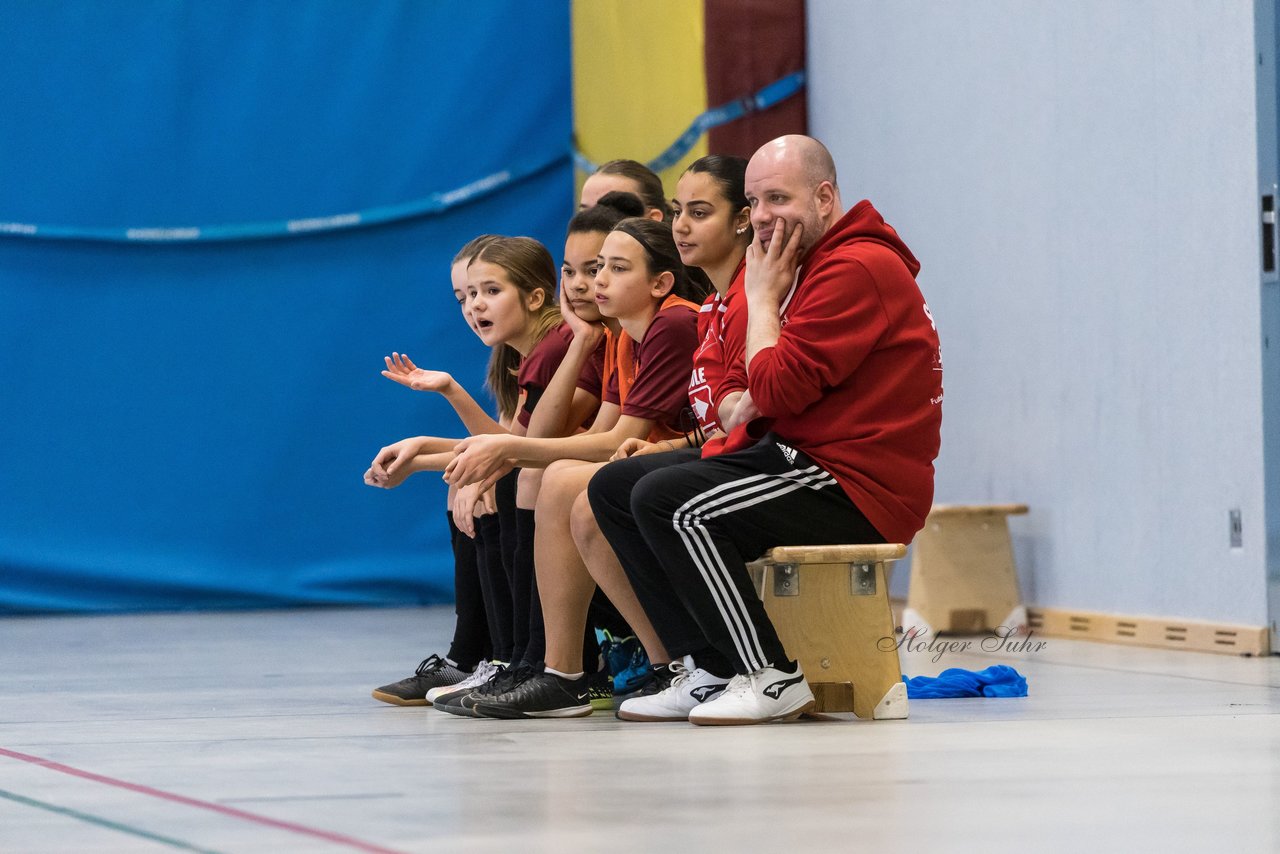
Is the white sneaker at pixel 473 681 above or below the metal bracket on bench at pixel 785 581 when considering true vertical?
below

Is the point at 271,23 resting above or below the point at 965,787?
above

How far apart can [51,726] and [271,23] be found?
4.39 m

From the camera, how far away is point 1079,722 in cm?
295

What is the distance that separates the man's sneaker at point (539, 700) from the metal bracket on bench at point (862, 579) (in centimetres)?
54

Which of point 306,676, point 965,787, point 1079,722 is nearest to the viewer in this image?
point 965,787

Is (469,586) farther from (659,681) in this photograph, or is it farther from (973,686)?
(973,686)

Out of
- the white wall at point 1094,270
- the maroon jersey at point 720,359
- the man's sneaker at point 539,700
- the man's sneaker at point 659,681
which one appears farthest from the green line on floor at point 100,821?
the white wall at point 1094,270

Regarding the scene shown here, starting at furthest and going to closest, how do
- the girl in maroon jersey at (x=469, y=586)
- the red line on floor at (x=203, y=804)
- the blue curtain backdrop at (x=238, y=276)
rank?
1. the blue curtain backdrop at (x=238, y=276)
2. the girl in maroon jersey at (x=469, y=586)
3. the red line on floor at (x=203, y=804)

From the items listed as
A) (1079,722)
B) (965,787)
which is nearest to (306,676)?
(1079,722)

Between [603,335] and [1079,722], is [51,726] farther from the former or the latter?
[1079,722]

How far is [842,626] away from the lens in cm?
305

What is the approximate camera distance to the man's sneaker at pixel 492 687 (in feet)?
10.7

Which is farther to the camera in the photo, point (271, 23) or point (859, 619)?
point (271, 23)

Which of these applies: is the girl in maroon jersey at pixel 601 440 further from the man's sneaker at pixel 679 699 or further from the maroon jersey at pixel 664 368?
the man's sneaker at pixel 679 699
